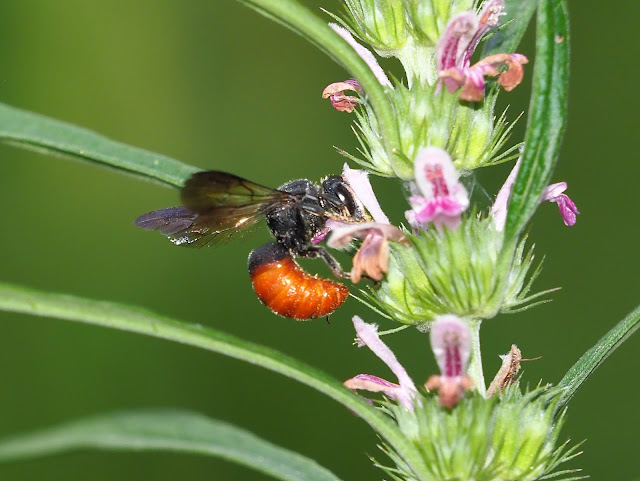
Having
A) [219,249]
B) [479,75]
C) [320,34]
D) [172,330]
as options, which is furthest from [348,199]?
[219,249]

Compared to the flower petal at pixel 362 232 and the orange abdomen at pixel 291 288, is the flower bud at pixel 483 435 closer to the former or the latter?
the flower petal at pixel 362 232

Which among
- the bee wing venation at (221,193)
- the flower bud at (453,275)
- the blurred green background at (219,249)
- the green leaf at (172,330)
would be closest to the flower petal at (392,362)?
the flower bud at (453,275)

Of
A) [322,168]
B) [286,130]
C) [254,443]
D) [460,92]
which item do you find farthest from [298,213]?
[286,130]

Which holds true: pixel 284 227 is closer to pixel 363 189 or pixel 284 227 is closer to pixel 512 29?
pixel 363 189

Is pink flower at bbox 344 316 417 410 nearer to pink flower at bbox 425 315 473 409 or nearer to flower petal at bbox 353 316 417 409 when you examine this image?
flower petal at bbox 353 316 417 409

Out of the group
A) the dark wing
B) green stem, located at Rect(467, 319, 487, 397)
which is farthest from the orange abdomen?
green stem, located at Rect(467, 319, 487, 397)

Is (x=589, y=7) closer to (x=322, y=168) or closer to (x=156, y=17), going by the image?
(x=322, y=168)
